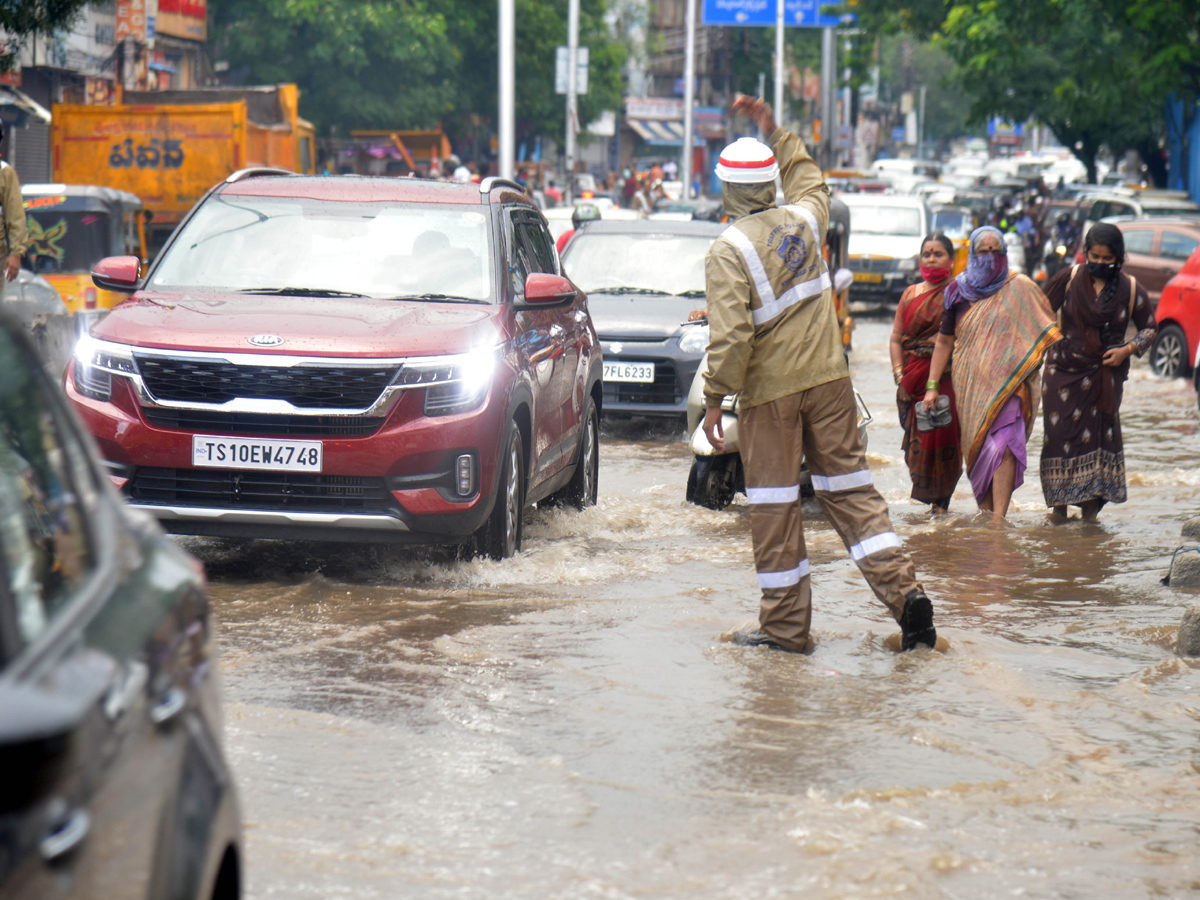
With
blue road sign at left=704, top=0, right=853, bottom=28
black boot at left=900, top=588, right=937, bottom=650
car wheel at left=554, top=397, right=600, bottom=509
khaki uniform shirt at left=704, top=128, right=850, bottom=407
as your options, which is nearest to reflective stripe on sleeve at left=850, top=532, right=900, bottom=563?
black boot at left=900, top=588, right=937, bottom=650

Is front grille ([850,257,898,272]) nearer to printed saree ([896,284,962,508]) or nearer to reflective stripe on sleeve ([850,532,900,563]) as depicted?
printed saree ([896,284,962,508])

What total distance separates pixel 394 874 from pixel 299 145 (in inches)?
1004

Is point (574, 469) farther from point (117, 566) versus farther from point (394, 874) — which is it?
point (117, 566)

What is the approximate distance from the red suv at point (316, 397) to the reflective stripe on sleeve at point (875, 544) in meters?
1.64

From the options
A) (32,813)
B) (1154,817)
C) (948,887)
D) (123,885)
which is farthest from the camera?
(1154,817)

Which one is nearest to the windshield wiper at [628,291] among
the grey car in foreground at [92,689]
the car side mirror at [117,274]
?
the car side mirror at [117,274]

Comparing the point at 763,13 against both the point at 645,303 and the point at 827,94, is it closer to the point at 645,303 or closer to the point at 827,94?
the point at 827,94

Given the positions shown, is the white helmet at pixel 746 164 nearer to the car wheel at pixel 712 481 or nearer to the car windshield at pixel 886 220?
the car wheel at pixel 712 481

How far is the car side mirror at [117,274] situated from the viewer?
7.51 metres

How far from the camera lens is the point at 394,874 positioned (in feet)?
13.0

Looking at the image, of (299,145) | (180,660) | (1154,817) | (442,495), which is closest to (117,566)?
(180,660)

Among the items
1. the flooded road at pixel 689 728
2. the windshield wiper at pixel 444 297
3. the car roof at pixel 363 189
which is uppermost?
the car roof at pixel 363 189

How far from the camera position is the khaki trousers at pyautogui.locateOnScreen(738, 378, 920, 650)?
6.15 meters

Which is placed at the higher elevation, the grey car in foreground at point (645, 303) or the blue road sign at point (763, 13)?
the blue road sign at point (763, 13)
